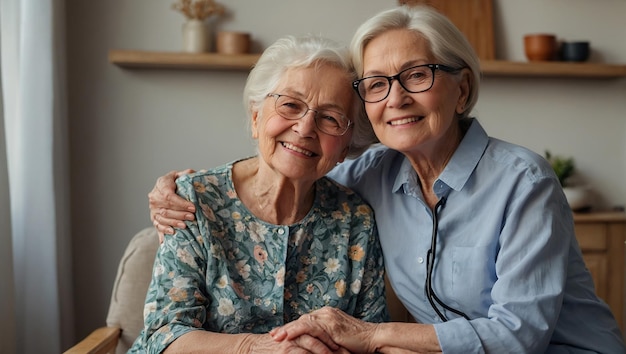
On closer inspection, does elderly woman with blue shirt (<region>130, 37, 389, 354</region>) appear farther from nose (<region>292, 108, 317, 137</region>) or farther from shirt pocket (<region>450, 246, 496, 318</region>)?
shirt pocket (<region>450, 246, 496, 318</region>)

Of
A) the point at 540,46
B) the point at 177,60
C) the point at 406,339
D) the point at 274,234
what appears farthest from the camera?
the point at 540,46

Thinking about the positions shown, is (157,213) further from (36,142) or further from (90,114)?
(90,114)

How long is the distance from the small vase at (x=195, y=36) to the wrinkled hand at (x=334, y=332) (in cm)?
185

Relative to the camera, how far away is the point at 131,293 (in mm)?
2076

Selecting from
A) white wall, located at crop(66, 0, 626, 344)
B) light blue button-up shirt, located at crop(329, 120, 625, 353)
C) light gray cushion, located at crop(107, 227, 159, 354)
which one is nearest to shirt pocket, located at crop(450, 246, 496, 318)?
light blue button-up shirt, located at crop(329, 120, 625, 353)

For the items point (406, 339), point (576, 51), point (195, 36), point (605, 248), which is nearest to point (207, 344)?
point (406, 339)

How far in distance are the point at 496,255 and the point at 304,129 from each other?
0.56 m

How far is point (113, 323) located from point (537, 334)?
1.28m

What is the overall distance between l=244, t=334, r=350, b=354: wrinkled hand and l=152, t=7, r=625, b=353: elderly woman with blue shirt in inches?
0.6

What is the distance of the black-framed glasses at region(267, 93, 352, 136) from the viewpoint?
1675mm

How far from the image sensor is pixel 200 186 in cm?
171

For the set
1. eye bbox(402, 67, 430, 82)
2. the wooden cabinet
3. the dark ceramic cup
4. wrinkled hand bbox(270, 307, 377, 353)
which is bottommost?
the wooden cabinet

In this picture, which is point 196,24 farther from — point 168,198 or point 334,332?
point 334,332

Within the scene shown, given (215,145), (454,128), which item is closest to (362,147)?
(454,128)
